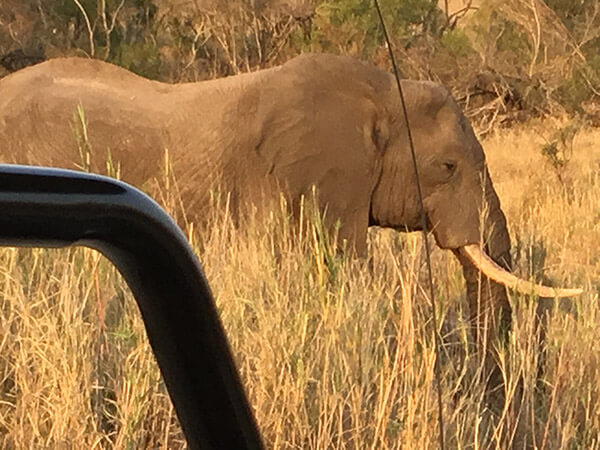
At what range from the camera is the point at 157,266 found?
22.4 inches

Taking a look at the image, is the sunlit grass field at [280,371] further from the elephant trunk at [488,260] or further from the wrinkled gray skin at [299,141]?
the wrinkled gray skin at [299,141]

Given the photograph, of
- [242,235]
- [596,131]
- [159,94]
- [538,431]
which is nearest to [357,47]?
[596,131]

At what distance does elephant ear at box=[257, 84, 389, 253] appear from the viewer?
4715mm

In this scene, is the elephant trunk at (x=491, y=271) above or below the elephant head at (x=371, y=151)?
below

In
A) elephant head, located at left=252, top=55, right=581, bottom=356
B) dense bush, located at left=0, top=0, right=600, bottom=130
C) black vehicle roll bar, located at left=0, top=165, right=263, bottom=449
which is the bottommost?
black vehicle roll bar, located at left=0, top=165, right=263, bottom=449

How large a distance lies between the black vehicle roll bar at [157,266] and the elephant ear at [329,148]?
159 inches

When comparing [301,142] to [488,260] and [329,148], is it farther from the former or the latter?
[488,260]

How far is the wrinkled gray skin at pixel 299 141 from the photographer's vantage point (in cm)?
474

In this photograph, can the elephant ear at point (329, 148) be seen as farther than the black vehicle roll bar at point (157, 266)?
Yes

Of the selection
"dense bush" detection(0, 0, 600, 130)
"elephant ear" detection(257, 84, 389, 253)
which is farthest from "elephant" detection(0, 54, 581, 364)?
"dense bush" detection(0, 0, 600, 130)

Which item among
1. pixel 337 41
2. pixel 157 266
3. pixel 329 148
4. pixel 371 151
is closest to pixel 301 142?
pixel 329 148

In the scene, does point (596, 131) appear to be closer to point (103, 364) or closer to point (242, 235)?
point (242, 235)

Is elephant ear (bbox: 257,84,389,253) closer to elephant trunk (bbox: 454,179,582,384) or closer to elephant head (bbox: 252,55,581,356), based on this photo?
elephant head (bbox: 252,55,581,356)

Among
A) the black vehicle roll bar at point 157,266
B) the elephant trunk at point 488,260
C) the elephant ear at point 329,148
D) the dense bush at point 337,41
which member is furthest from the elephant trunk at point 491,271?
the dense bush at point 337,41
